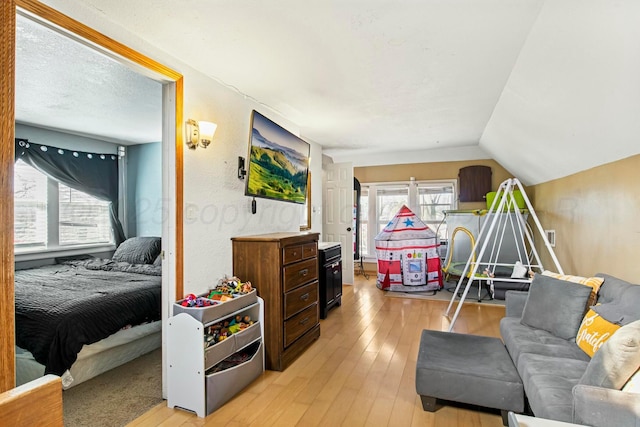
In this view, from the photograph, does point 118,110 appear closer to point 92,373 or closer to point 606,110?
point 92,373

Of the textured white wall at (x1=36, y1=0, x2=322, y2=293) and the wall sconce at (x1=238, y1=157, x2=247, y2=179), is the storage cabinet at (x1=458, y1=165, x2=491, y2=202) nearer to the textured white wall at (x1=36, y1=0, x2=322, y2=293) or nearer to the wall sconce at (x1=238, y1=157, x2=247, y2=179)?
the textured white wall at (x1=36, y1=0, x2=322, y2=293)

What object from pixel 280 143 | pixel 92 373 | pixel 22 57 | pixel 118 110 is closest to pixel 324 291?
pixel 280 143

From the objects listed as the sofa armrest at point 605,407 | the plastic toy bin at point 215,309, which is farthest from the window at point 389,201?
the sofa armrest at point 605,407

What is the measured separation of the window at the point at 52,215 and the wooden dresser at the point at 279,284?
3.12 meters

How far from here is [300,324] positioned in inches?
119

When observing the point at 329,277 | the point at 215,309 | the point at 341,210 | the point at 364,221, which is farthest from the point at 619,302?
the point at 364,221

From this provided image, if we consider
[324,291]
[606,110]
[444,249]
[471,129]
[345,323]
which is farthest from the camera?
[444,249]

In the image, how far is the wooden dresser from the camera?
272 centimetres

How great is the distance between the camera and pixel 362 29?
2078mm

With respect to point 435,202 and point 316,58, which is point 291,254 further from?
point 435,202

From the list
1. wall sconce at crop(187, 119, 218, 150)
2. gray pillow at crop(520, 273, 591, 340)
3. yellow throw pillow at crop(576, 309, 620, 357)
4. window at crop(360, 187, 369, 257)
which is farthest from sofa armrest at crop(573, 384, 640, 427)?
window at crop(360, 187, 369, 257)

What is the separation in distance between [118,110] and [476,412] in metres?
4.34

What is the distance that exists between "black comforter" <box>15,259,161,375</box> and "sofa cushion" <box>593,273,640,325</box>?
3.43 m

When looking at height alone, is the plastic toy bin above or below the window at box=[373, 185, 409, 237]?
below
